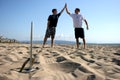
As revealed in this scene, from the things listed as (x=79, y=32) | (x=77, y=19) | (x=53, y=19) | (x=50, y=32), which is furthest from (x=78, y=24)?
(x=50, y=32)

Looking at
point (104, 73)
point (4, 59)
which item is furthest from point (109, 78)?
point (4, 59)

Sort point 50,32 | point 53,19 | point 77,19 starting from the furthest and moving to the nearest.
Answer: point 50,32 < point 53,19 < point 77,19

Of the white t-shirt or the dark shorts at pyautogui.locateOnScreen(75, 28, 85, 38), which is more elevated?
the white t-shirt

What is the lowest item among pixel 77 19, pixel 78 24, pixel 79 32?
pixel 79 32

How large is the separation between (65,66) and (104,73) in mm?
809

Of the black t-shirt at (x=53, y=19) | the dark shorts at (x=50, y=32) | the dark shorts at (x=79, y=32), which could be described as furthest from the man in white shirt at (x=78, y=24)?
the dark shorts at (x=50, y=32)

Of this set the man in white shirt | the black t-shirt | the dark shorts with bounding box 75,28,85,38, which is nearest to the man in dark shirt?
the black t-shirt

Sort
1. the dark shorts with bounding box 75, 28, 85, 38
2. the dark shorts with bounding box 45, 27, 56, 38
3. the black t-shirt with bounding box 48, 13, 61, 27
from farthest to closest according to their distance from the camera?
the dark shorts with bounding box 45, 27, 56, 38 → the black t-shirt with bounding box 48, 13, 61, 27 → the dark shorts with bounding box 75, 28, 85, 38

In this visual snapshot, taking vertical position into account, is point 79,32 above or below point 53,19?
below

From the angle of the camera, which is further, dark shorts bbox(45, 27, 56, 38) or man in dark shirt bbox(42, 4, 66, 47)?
dark shorts bbox(45, 27, 56, 38)

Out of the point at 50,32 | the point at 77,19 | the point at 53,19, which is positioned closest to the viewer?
the point at 77,19

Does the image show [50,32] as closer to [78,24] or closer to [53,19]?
[53,19]

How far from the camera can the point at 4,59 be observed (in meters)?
4.76

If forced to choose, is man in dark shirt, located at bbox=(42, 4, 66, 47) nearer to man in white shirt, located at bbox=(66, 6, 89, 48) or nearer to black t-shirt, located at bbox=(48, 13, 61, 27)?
black t-shirt, located at bbox=(48, 13, 61, 27)
